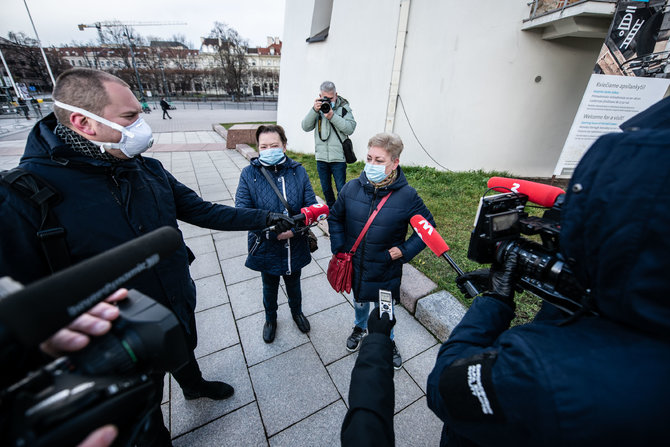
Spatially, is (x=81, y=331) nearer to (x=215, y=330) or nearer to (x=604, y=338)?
(x=604, y=338)

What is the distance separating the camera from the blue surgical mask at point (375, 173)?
2094 mm

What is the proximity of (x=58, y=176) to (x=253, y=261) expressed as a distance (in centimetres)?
137

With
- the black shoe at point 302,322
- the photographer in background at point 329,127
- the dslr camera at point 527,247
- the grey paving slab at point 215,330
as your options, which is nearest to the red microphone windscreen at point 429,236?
the dslr camera at point 527,247

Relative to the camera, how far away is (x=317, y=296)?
315 centimetres

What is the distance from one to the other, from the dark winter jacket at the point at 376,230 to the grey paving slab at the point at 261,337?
0.80 m

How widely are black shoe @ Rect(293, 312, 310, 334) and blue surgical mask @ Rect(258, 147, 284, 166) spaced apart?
4.87 ft

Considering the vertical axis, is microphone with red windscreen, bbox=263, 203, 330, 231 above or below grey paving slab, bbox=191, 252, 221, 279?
above

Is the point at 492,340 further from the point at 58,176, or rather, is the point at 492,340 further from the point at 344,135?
the point at 344,135

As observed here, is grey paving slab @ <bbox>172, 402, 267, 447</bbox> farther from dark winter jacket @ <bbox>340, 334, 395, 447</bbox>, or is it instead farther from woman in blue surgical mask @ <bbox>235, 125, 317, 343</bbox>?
dark winter jacket @ <bbox>340, 334, 395, 447</bbox>

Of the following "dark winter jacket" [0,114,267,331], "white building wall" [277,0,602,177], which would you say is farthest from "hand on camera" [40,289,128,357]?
"white building wall" [277,0,602,177]

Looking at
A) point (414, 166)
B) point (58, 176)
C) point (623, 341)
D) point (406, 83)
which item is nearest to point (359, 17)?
point (406, 83)

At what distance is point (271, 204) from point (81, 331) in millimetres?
1712

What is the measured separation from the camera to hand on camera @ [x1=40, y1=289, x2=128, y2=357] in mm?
633

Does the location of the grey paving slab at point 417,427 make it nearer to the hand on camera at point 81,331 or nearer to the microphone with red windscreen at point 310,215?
the microphone with red windscreen at point 310,215
